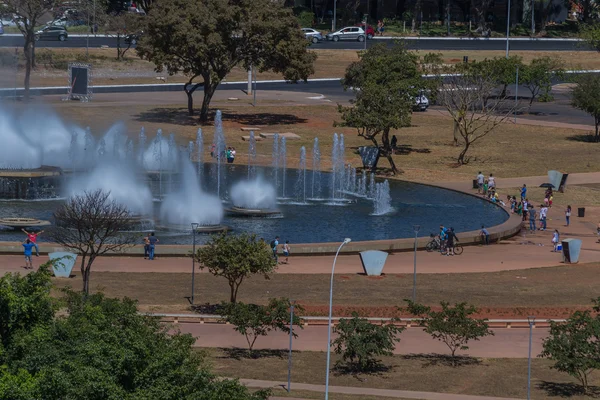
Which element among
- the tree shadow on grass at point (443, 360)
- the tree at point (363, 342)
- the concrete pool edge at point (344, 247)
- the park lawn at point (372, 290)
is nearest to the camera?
the tree at point (363, 342)

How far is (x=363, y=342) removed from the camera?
33.6 metres

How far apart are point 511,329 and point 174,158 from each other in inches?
1358

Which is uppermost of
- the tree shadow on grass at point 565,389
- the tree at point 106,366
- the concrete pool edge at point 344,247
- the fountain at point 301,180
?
the tree at point 106,366

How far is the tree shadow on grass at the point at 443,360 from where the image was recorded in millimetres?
34812

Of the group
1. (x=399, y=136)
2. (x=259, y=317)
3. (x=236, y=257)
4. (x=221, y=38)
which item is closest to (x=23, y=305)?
(x=259, y=317)

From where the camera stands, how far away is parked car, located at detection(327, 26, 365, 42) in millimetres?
128375

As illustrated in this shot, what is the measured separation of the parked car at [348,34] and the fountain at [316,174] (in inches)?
2160

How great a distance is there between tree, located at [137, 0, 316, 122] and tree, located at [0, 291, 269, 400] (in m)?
51.9

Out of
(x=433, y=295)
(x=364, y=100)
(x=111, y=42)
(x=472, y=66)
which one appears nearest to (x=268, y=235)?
(x=433, y=295)

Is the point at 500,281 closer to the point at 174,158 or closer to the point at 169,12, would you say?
the point at 174,158

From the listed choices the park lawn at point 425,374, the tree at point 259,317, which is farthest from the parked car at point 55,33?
the park lawn at point 425,374

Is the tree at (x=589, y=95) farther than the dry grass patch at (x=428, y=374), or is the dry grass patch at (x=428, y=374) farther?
the tree at (x=589, y=95)

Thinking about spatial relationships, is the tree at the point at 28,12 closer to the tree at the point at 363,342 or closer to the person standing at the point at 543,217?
the person standing at the point at 543,217

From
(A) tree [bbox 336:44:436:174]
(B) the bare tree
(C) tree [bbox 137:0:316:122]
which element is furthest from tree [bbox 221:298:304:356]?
(C) tree [bbox 137:0:316:122]
